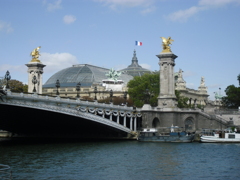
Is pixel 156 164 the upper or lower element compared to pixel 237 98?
lower

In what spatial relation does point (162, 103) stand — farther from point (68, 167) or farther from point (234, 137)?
point (68, 167)

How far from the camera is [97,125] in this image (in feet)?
255

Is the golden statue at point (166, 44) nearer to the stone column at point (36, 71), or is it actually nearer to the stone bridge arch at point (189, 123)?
the stone bridge arch at point (189, 123)

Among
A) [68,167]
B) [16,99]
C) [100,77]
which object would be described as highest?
[100,77]

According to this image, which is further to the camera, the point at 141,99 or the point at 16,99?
the point at 141,99

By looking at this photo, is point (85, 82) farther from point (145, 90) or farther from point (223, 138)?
point (223, 138)

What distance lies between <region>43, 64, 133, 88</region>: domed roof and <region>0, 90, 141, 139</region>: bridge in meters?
87.8

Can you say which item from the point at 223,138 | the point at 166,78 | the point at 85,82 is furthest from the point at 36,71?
the point at 85,82

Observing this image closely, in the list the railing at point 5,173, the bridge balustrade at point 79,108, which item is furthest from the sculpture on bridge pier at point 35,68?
the railing at point 5,173

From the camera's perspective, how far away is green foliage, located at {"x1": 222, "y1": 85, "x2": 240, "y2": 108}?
110 meters

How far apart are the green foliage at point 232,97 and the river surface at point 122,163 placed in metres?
51.1

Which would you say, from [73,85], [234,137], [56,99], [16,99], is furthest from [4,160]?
[73,85]

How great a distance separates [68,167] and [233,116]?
2040 inches

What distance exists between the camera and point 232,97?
110938 mm
